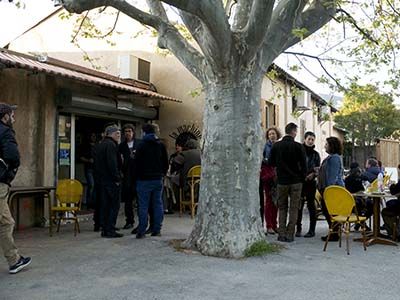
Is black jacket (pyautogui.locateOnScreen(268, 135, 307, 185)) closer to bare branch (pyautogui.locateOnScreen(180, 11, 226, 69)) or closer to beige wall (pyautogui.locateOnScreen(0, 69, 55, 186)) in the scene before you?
bare branch (pyautogui.locateOnScreen(180, 11, 226, 69))

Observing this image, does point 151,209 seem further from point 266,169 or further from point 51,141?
point 51,141

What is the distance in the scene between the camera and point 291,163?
7.55 meters

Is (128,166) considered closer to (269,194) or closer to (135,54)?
(269,194)

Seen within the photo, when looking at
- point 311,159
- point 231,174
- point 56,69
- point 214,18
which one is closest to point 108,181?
point 231,174

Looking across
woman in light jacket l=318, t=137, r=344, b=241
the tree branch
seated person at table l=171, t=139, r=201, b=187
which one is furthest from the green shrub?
seated person at table l=171, t=139, r=201, b=187

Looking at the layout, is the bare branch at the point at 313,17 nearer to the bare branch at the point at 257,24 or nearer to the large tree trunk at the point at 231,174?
the bare branch at the point at 257,24

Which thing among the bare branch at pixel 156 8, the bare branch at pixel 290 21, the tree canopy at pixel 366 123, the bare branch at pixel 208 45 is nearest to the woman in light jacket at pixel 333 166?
the bare branch at pixel 290 21

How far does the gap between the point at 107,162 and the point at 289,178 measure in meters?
3.02

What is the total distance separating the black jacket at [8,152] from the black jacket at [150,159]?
2.54 m

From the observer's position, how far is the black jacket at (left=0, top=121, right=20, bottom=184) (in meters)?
5.25

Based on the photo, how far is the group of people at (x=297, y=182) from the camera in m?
7.57

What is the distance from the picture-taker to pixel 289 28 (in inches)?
278

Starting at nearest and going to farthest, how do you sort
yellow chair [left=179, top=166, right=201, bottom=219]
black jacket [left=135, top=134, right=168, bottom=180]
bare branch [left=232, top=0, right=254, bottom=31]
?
bare branch [left=232, top=0, right=254, bottom=31], black jacket [left=135, top=134, right=168, bottom=180], yellow chair [left=179, top=166, right=201, bottom=219]

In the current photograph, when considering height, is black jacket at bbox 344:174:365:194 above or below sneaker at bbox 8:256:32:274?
above
